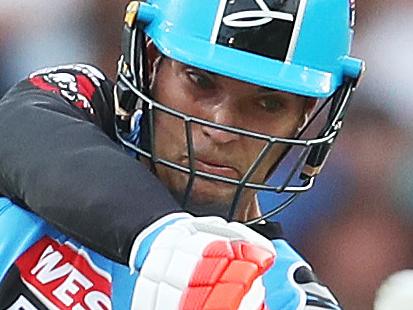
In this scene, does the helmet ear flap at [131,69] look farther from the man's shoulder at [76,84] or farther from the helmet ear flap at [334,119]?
the helmet ear flap at [334,119]

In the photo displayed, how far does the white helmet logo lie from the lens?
128cm

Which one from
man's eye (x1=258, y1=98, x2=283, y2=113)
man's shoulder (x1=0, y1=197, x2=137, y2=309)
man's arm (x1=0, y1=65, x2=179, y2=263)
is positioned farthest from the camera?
man's eye (x1=258, y1=98, x2=283, y2=113)

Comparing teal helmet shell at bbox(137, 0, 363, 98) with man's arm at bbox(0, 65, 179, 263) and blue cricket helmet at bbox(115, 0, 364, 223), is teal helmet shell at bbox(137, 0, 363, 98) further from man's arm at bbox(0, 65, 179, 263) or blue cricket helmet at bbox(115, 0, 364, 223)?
man's arm at bbox(0, 65, 179, 263)

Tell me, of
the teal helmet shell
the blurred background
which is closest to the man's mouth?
the teal helmet shell

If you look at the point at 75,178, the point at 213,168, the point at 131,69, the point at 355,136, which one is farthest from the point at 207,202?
the point at 355,136

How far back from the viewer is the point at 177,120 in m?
1.33

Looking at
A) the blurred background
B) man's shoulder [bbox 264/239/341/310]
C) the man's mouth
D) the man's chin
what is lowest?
the blurred background

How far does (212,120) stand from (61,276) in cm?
25

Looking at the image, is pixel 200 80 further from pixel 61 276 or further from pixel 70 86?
pixel 61 276

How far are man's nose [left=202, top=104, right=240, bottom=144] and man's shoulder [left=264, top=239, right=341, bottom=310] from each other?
0.17 m

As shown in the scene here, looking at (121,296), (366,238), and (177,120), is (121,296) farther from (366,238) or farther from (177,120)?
(366,238)

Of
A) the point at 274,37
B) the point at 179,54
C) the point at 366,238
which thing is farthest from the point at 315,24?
the point at 366,238

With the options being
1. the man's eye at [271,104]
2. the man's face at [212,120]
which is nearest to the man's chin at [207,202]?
the man's face at [212,120]

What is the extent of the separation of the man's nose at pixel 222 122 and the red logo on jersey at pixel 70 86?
146 mm
